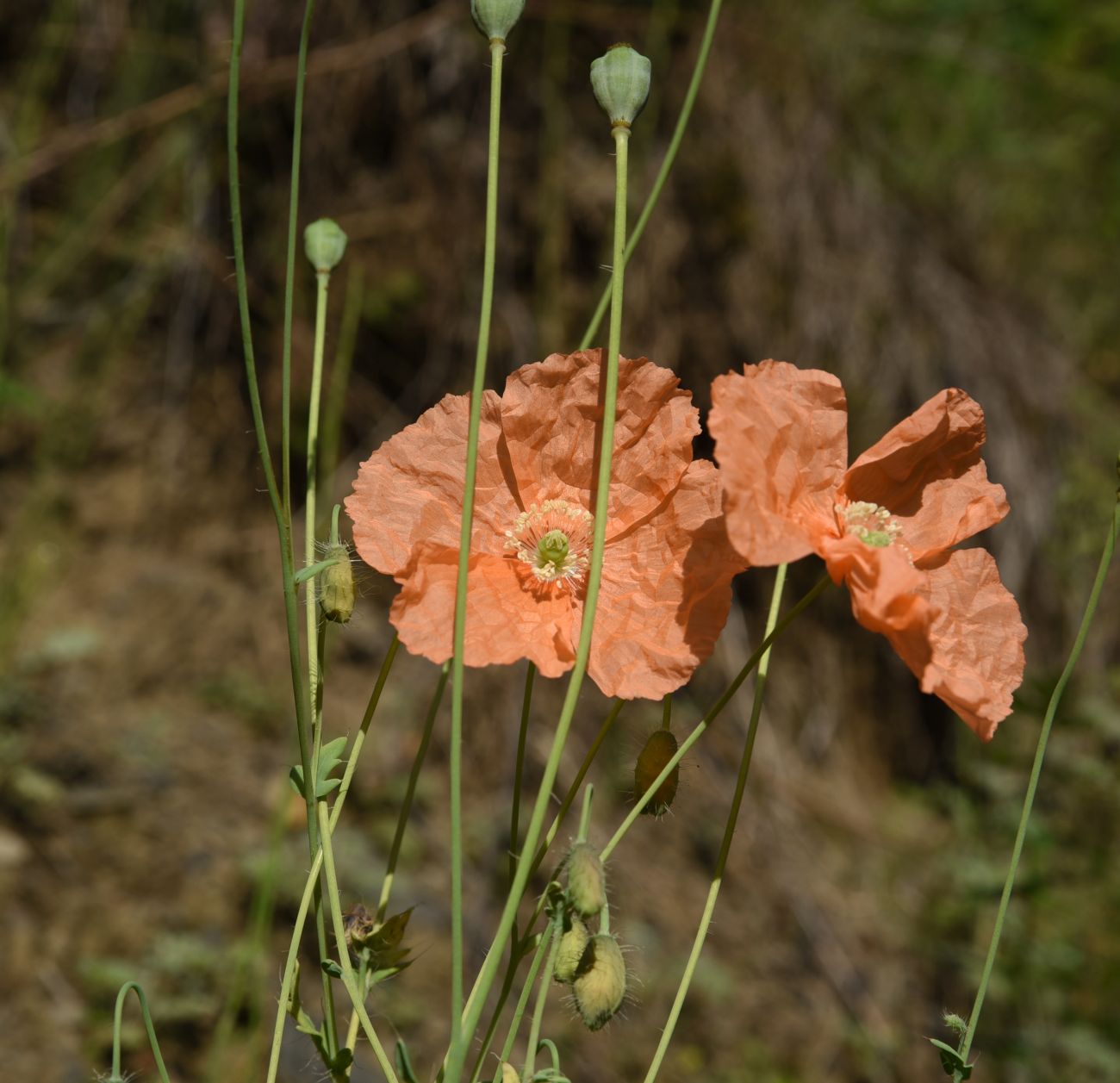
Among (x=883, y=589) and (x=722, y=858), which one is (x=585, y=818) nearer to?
(x=722, y=858)

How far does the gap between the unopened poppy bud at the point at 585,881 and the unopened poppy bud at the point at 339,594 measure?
0.77 ft

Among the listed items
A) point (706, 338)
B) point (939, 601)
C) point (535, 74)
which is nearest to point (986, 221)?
point (706, 338)

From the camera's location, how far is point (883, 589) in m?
0.80

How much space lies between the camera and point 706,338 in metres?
3.49

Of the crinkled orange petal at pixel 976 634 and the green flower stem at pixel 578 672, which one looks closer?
the green flower stem at pixel 578 672

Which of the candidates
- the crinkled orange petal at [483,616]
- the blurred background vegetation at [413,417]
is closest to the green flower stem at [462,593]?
the crinkled orange petal at [483,616]

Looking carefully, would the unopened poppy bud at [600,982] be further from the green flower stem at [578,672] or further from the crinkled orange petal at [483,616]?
the crinkled orange petal at [483,616]

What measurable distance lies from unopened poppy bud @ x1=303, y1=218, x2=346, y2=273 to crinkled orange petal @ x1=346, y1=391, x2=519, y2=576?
0.15 meters

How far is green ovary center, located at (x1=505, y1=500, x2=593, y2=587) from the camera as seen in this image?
1.01 meters

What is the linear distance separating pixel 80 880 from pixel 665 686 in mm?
2118

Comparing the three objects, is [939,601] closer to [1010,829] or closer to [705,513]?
[705,513]

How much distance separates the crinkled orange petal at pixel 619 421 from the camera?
0.96 metres

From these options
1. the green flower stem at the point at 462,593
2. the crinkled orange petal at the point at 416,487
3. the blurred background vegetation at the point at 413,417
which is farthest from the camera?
the blurred background vegetation at the point at 413,417

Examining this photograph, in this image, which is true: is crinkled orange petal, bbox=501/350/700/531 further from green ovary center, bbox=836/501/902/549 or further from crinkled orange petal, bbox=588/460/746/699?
green ovary center, bbox=836/501/902/549
